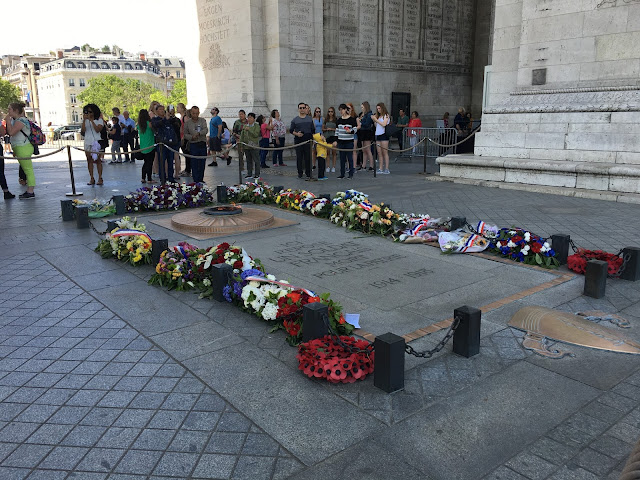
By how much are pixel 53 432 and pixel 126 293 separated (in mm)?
2373

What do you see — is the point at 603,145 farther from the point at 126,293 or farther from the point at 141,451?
the point at 141,451

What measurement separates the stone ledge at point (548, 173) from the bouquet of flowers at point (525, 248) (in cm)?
483

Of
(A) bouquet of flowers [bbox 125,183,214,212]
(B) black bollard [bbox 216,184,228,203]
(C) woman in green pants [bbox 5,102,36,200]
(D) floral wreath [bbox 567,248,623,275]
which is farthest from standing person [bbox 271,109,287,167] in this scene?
(D) floral wreath [bbox 567,248,623,275]

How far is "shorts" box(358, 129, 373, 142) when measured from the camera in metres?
14.9

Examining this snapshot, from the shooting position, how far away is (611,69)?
1062cm

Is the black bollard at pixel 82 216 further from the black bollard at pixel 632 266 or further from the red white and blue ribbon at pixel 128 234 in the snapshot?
the black bollard at pixel 632 266

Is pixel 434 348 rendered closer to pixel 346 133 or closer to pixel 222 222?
pixel 222 222

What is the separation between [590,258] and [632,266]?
16.0 inches

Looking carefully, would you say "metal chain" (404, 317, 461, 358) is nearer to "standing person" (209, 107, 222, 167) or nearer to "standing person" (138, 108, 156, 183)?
"standing person" (138, 108, 156, 183)

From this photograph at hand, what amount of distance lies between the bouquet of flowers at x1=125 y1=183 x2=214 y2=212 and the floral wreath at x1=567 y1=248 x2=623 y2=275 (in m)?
6.70

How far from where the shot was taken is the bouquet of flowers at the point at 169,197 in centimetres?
954

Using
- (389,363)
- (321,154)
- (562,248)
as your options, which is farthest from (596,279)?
(321,154)

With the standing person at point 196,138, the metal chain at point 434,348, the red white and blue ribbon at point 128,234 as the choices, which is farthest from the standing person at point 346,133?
the metal chain at point 434,348

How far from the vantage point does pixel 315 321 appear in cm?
378
